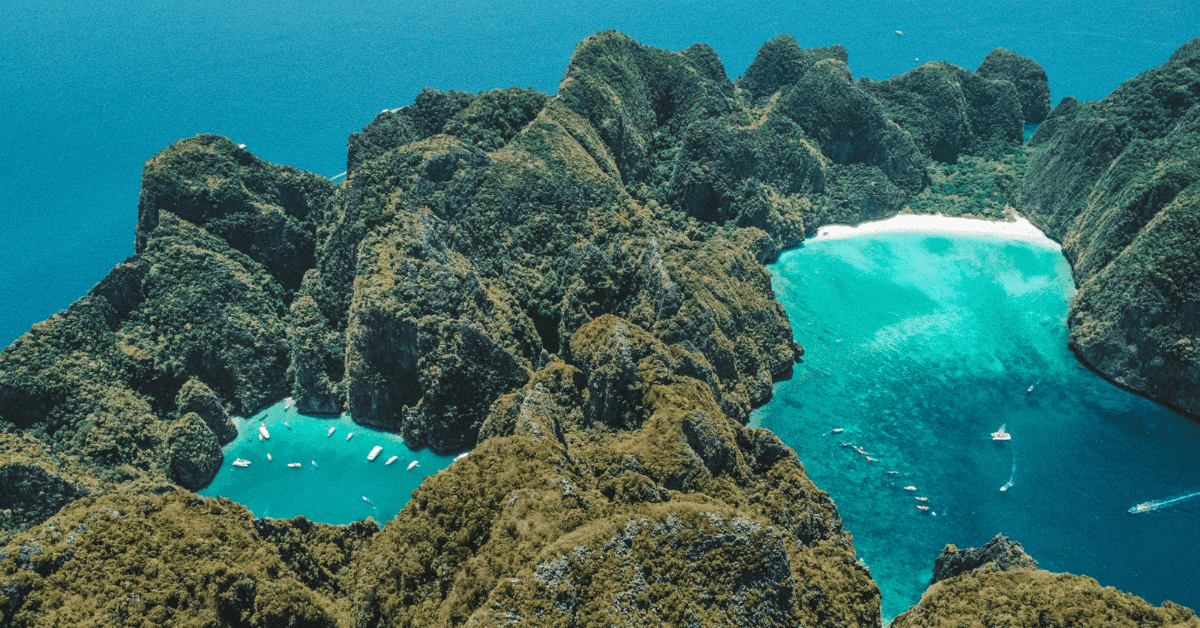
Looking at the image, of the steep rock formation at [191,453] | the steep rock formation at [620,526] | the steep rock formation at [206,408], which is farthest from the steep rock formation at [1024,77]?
the steep rock formation at [191,453]

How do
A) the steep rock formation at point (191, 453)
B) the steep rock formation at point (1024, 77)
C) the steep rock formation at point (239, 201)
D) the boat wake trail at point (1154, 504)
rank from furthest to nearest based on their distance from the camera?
the steep rock formation at point (1024, 77) → the steep rock formation at point (239, 201) → the steep rock formation at point (191, 453) → the boat wake trail at point (1154, 504)

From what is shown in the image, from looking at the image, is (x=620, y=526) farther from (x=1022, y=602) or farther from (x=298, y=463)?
(x=298, y=463)

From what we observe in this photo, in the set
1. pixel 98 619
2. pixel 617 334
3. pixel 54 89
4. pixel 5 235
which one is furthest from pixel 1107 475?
pixel 54 89

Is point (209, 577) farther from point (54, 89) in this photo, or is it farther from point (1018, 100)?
point (54, 89)

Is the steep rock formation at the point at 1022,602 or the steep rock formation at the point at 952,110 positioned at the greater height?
the steep rock formation at the point at 952,110

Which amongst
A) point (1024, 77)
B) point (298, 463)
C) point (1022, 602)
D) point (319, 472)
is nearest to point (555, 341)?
point (319, 472)

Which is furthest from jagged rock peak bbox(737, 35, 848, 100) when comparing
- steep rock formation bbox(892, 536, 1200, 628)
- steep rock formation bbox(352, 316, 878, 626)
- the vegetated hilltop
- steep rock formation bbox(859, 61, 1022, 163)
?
steep rock formation bbox(892, 536, 1200, 628)

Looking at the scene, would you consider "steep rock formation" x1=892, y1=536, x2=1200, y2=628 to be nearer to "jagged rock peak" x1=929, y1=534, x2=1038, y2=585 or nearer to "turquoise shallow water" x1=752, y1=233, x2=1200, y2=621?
"jagged rock peak" x1=929, y1=534, x2=1038, y2=585

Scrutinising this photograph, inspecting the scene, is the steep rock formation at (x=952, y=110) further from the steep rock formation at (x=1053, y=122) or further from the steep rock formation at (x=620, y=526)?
the steep rock formation at (x=620, y=526)

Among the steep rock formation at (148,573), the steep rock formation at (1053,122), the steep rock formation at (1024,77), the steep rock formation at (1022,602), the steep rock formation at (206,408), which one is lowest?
the steep rock formation at (1022,602)
